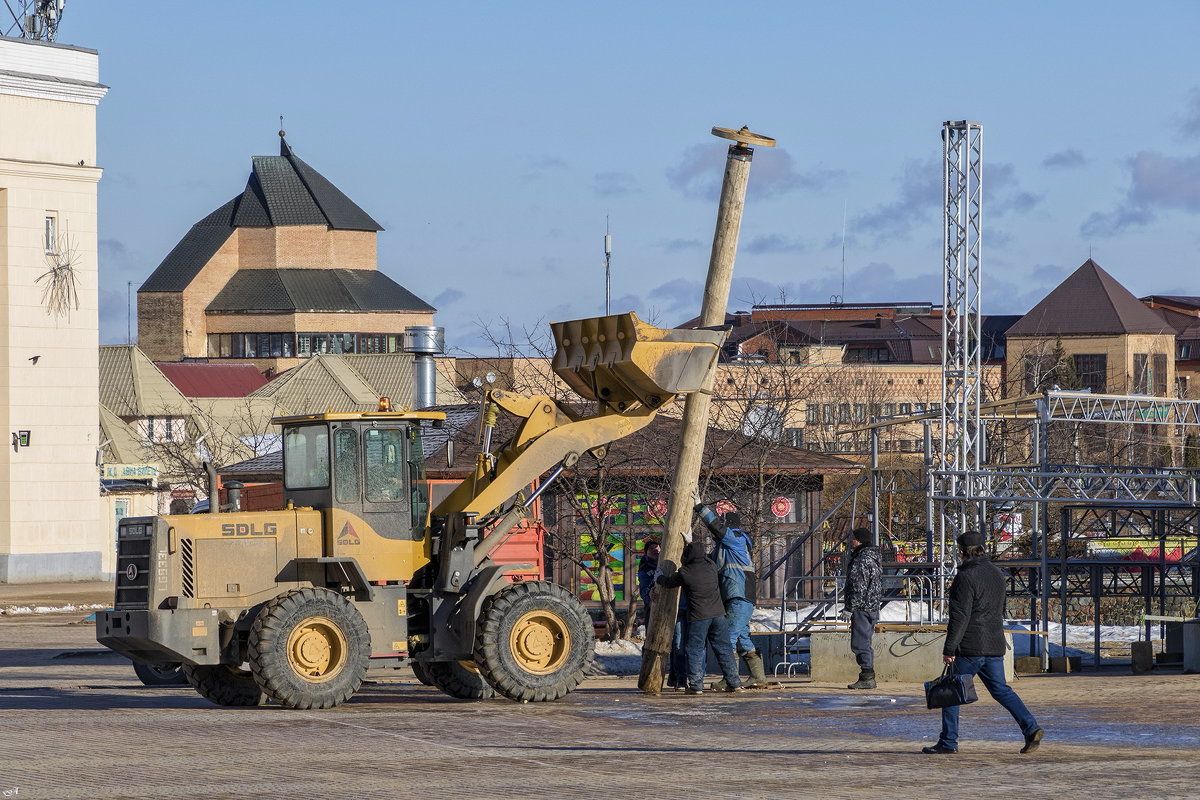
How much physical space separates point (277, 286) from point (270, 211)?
23.2ft

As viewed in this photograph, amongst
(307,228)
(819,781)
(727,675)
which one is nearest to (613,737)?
(819,781)

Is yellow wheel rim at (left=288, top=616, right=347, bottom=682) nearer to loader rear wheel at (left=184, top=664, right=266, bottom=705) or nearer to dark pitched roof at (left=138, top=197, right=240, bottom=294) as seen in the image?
loader rear wheel at (left=184, top=664, right=266, bottom=705)

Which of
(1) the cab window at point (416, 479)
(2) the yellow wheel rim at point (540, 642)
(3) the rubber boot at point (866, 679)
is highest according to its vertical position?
(1) the cab window at point (416, 479)

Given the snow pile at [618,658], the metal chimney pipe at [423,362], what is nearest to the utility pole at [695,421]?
the snow pile at [618,658]

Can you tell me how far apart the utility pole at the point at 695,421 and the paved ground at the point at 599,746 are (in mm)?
580

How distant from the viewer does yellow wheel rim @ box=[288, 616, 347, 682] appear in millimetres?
16375

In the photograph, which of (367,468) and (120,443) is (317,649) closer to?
(367,468)

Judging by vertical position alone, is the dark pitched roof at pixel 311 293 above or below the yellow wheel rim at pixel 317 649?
above

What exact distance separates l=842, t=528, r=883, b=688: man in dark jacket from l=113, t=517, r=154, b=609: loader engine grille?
7.21 m

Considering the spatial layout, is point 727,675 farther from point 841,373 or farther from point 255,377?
point 255,377

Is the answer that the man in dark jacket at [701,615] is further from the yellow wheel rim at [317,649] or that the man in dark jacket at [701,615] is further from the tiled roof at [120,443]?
the tiled roof at [120,443]

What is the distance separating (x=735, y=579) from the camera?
18.4m

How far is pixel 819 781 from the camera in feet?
38.7

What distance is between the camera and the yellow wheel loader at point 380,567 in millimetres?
16469
